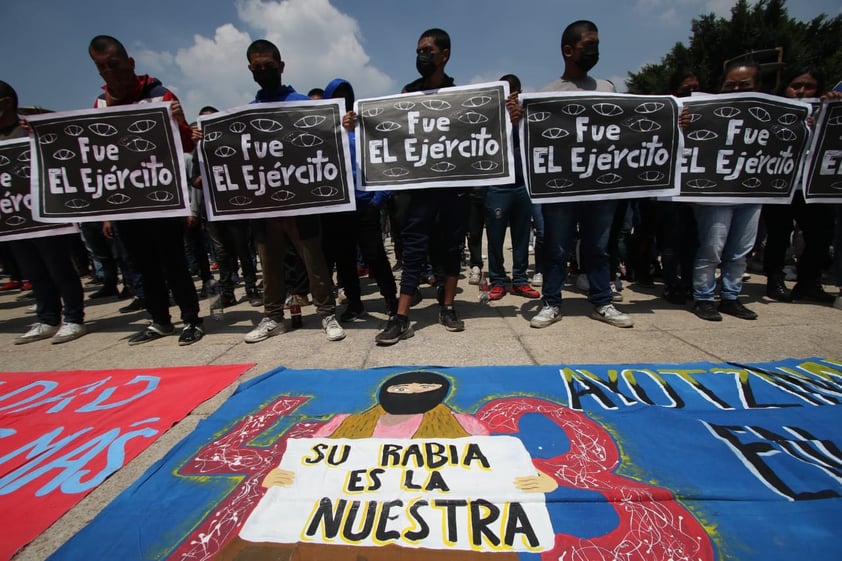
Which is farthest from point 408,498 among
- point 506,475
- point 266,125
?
point 266,125

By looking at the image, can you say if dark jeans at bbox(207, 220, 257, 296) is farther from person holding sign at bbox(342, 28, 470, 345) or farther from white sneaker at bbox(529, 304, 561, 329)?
white sneaker at bbox(529, 304, 561, 329)

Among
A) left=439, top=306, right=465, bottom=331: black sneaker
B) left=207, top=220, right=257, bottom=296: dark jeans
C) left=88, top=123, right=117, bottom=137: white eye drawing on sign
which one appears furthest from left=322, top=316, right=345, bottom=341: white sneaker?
left=88, top=123, right=117, bottom=137: white eye drawing on sign

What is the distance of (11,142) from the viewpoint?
12.0 ft

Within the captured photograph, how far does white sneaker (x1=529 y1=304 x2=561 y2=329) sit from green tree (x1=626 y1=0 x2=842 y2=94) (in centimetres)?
2938

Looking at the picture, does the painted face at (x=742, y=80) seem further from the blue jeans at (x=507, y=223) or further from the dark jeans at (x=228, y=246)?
the dark jeans at (x=228, y=246)

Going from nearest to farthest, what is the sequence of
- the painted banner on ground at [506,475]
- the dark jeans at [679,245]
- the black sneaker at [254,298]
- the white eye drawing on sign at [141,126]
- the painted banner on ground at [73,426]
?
the painted banner on ground at [506,475] → the painted banner on ground at [73,426] → the white eye drawing on sign at [141,126] → the dark jeans at [679,245] → the black sneaker at [254,298]

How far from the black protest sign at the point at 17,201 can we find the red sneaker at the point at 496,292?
4370 mm

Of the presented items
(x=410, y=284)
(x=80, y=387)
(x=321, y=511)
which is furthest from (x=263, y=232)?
(x=321, y=511)

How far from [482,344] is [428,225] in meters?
1.08

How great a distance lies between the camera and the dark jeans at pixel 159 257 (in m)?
3.49

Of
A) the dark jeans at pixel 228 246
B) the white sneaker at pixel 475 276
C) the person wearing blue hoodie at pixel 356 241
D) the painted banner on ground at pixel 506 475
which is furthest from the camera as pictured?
the white sneaker at pixel 475 276

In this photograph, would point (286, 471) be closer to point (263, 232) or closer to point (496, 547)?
point (496, 547)

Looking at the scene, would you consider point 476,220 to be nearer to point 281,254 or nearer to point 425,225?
point 425,225

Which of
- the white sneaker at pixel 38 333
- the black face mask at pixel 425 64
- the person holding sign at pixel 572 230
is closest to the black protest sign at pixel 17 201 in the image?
the white sneaker at pixel 38 333
